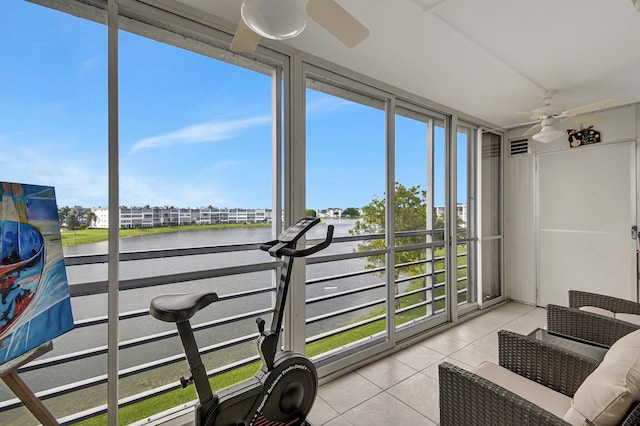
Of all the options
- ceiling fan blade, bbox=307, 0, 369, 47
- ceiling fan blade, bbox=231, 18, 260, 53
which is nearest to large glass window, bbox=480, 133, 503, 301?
ceiling fan blade, bbox=307, 0, 369, 47

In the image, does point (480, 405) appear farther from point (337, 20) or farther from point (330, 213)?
→ point (330, 213)

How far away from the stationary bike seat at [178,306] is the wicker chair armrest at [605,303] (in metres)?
3.00

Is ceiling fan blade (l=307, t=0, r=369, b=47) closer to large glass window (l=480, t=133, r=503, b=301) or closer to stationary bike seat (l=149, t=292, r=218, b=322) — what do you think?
stationary bike seat (l=149, t=292, r=218, b=322)

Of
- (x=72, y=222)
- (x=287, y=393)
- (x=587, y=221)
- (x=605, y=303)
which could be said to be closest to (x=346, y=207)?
(x=287, y=393)

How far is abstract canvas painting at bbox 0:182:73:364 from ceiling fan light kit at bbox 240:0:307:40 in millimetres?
1099

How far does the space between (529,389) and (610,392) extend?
1.94 feet

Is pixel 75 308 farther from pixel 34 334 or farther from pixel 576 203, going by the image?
pixel 576 203

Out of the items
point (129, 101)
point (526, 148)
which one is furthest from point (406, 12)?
Result: point (526, 148)

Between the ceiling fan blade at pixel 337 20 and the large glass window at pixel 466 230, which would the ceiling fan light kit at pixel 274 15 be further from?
the large glass window at pixel 466 230

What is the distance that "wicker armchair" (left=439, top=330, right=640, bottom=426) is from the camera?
116cm

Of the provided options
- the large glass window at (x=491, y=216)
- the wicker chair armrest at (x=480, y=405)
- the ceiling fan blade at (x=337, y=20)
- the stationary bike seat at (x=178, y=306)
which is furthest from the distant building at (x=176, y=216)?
the large glass window at (x=491, y=216)

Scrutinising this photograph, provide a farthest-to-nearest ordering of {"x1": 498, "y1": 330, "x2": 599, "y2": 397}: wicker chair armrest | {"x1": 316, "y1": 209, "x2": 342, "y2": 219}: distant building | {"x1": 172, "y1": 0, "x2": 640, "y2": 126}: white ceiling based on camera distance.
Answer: {"x1": 316, "y1": 209, "x2": 342, "y2": 219}: distant building < {"x1": 172, "y1": 0, "x2": 640, "y2": 126}: white ceiling < {"x1": 498, "y1": 330, "x2": 599, "y2": 397}: wicker chair armrest

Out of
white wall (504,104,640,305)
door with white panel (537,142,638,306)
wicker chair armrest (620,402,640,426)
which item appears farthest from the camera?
white wall (504,104,640,305)

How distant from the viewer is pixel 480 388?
132 centimetres
